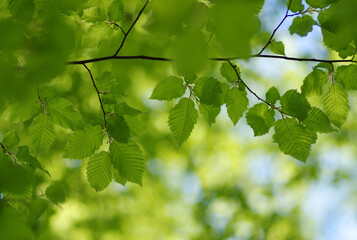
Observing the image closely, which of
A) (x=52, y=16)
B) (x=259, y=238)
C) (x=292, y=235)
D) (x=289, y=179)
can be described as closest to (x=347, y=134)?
(x=289, y=179)

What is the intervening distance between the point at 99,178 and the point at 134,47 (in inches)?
21.9

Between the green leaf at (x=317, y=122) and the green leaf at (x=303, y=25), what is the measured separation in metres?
0.24

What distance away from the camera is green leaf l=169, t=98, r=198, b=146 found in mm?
999

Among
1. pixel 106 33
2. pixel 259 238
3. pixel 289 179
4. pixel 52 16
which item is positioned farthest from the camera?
pixel 289 179

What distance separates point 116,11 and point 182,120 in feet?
1.37

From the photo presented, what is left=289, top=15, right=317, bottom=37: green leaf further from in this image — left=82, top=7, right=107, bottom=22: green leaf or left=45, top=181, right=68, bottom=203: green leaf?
left=45, top=181, right=68, bottom=203: green leaf

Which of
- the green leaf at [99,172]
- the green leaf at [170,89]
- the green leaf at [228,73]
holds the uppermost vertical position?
the green leaf at [228,73]

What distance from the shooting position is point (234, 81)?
3.47ft

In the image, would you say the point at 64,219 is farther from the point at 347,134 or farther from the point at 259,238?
the point at 347,134

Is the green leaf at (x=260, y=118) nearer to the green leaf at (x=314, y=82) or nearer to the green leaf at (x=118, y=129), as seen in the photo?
the green leaf at (x=314, y=82)

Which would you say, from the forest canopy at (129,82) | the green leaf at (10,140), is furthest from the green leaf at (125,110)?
the green leaf at (10,140)

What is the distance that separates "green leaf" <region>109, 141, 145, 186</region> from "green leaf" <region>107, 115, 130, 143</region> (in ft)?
0.18

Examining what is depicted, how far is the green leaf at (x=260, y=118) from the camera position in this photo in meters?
1.03

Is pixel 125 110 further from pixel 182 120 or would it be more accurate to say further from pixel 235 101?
pixel 235 101
